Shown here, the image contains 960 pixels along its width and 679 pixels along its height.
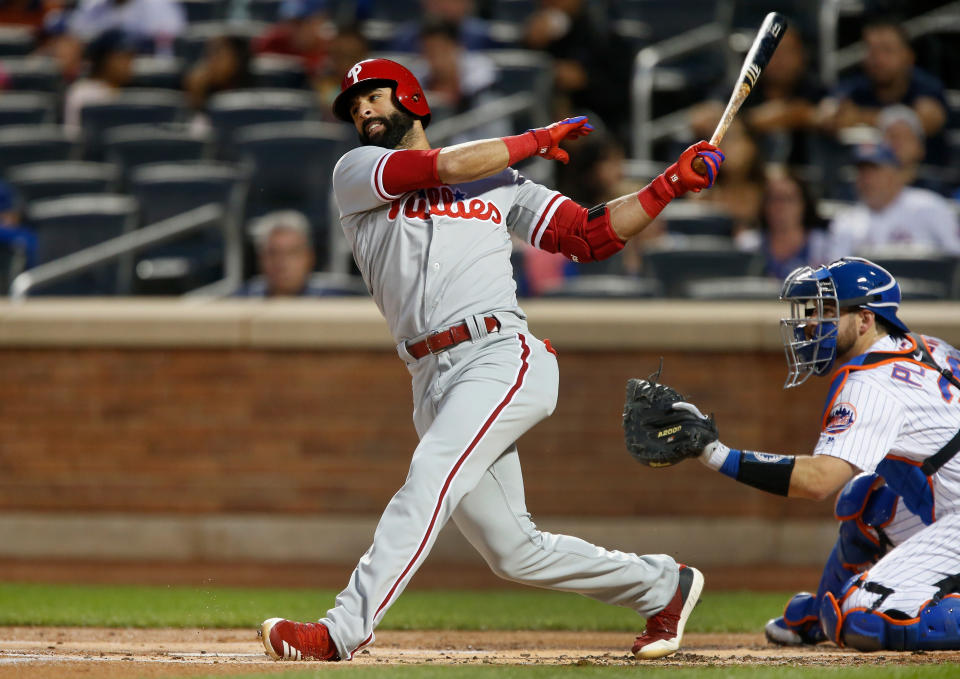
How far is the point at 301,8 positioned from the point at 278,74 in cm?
104

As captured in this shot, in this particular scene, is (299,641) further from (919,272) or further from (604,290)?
(919,272)

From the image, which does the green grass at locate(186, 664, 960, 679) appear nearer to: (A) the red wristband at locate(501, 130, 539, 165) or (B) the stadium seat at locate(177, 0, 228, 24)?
(A) the red wristband at locate(501, 130, 539, 165)

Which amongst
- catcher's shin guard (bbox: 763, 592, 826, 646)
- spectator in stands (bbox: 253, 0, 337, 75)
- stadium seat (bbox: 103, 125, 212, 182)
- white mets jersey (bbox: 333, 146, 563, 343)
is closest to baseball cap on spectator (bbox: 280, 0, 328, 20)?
spectator in stands (bbox: 253, 0, 337, 75)

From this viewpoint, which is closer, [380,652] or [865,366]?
[865,366]

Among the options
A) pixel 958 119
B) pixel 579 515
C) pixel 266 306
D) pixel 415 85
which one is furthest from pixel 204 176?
pixel 958 119

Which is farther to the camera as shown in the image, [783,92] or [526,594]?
[783,92]

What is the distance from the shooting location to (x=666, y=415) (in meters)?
4.11

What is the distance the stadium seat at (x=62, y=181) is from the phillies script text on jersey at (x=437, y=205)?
6290 mm

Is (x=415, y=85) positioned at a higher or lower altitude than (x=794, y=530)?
higher

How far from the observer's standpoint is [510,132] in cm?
970

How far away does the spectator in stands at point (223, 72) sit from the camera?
10438 millimetres

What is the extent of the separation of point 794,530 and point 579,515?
1.31 meters

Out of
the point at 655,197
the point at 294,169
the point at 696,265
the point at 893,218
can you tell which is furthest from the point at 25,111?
the point at 655,197

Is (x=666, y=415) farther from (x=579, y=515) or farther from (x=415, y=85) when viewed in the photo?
(x=579, y=515)
